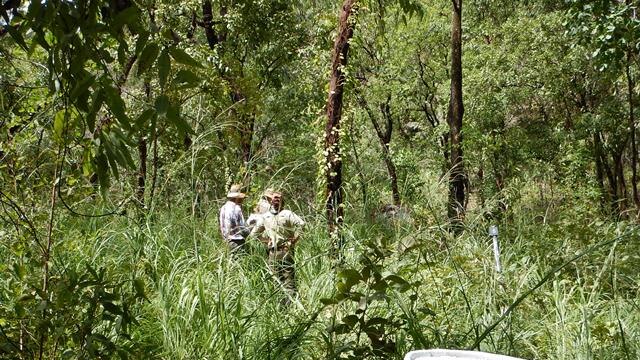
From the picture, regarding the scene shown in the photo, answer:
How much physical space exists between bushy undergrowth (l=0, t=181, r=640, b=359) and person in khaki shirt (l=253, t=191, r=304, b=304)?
0.11m

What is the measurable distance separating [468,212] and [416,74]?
15719mm

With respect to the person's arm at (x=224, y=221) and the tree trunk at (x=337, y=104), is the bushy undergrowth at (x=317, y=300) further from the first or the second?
the tree trunk at (x=337, y=104)

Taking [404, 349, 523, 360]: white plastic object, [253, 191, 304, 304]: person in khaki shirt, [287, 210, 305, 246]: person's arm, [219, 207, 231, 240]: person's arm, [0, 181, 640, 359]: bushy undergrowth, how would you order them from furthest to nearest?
[219, 207, 231, 240]: person's arm < [287, 210, 305, 246]: person's arm < [253, 191, 304, 304]: person in khaki shirt < [0, 181, 640, 359]: bushy undergrowth < [404, 349, 523, 360]: white plastic object

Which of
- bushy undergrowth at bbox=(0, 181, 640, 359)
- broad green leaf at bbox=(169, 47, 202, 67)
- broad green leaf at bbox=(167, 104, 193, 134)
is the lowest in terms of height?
bushy undergrowth at bbox=(0, 181, 640, 359)

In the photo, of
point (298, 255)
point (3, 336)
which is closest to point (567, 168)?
point (298, 255)

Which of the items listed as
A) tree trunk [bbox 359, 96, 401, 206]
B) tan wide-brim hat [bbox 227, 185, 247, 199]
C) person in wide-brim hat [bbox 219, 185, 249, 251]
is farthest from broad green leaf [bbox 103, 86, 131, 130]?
tree trunk [bbox 359, 96, 401, 206]

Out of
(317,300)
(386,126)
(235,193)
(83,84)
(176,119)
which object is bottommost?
(317,300)

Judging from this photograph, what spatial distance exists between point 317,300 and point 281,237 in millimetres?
615

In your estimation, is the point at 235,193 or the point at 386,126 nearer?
the point at 235,193

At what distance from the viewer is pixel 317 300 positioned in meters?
3.83

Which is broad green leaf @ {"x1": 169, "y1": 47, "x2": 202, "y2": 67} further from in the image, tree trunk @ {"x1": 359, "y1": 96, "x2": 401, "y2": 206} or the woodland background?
tree trunk @ {"x1": 359, "y1": 96, "x2": 401, "y2": 206}

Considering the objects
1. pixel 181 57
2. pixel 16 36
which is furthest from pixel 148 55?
pixel 16 36

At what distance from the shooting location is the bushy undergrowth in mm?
2426

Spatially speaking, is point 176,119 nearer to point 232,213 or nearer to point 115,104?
point 115,104
